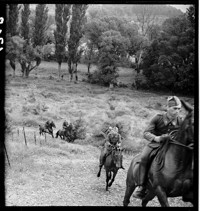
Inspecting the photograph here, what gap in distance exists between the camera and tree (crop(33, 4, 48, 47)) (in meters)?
9.25

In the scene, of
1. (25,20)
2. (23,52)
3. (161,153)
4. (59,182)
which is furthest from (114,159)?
(25,20)

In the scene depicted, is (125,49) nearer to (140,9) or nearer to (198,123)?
(140,9)

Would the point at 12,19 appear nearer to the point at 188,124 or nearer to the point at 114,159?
the point at 114,159

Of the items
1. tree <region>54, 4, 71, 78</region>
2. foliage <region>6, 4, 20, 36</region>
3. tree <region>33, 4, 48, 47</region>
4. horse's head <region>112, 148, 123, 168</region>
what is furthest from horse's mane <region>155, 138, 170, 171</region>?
foliage <region>6, 4, 20, 36</region>

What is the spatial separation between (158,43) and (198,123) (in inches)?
315

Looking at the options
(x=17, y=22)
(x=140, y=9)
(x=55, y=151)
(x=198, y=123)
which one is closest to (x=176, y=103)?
(x=198, y=123)

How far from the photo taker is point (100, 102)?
54.8 ft

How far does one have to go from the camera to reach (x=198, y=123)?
5.11m

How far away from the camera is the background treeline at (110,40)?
9366 mm

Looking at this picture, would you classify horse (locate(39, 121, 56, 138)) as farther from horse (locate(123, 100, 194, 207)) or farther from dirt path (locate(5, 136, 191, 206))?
horse (locate(123, 100, 194, 207))

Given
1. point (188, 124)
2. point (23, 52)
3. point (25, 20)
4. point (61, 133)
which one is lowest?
point (61, 133)

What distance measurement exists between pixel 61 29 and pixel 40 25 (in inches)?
35.9

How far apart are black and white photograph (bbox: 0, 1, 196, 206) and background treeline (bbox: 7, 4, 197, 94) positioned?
45mm

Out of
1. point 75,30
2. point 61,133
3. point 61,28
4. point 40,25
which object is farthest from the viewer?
point 61,133
